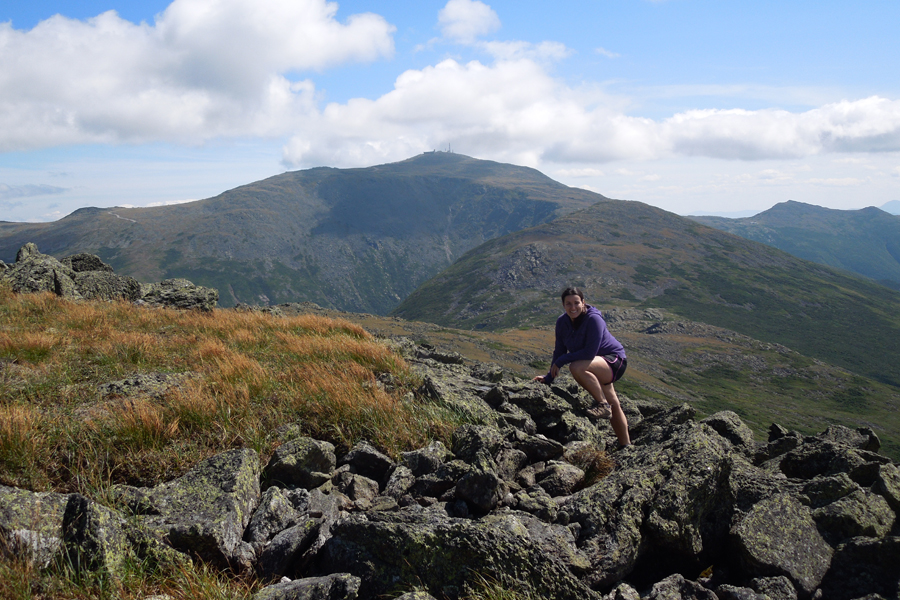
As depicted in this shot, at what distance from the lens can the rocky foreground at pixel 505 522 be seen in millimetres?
4473

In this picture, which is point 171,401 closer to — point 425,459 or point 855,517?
point 425,459

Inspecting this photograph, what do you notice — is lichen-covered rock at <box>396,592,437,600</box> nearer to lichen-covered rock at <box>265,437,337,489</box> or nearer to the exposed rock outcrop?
lichen-covered rock at <box>265,437,337,489</box>

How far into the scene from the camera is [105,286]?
21594 mm

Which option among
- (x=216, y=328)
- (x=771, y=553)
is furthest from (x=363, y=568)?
(x=216, y=328)

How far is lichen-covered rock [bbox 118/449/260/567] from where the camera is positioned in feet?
15.1

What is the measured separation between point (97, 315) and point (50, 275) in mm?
9149

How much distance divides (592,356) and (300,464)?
5675 millimetres

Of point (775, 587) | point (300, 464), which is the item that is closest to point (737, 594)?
point (775, 587)

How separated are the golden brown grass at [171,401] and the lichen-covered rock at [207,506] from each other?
441 mm

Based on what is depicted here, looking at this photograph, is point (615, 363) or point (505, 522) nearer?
point (505, 522)

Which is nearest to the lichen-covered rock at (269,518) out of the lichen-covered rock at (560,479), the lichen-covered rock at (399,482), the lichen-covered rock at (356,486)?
the lichen-covered rock at (356,486)

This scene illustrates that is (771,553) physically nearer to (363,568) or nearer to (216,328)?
(363,568)

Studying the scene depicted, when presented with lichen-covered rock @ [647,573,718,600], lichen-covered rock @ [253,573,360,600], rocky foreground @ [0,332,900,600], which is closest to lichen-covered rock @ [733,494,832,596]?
rocky foreground @ [0,332,900,600]

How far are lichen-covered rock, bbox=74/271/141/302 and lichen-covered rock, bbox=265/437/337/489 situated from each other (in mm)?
18405
